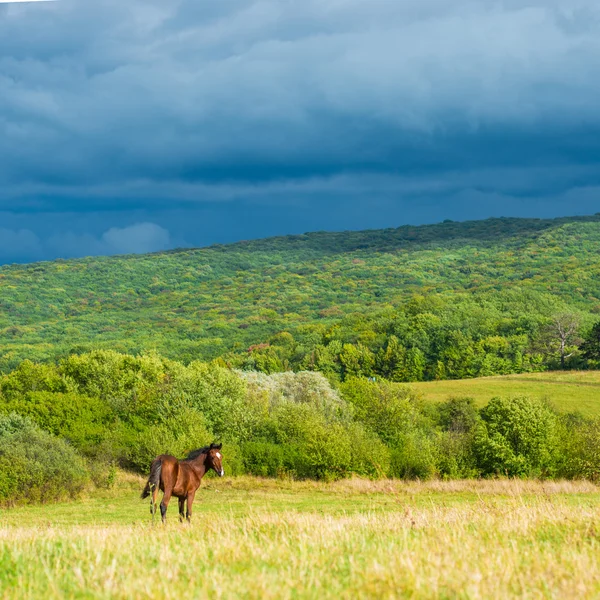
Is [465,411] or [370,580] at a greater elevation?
[370,580]

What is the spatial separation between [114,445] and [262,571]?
42.9 meters

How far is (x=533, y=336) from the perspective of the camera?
453 feet

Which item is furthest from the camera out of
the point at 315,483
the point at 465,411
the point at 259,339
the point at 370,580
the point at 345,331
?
the point at 259,339

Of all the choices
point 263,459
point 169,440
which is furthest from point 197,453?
point 263,459

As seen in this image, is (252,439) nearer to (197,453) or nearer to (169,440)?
(169,440)

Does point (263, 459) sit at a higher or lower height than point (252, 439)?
lower

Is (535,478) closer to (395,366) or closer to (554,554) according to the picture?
(554,554)

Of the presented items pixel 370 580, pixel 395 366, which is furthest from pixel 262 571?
pixel 395 366

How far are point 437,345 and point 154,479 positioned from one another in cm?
12768

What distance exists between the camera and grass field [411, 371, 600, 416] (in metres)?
81.6

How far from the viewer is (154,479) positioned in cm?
1609

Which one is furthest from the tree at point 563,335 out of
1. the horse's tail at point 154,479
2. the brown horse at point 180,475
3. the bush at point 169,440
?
the horse's tail at point 154,479

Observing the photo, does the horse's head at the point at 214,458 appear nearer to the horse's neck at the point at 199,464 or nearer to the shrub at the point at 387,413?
the horse's neck at the point at 199,464

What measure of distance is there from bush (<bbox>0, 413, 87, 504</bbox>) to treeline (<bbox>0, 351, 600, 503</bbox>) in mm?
57
